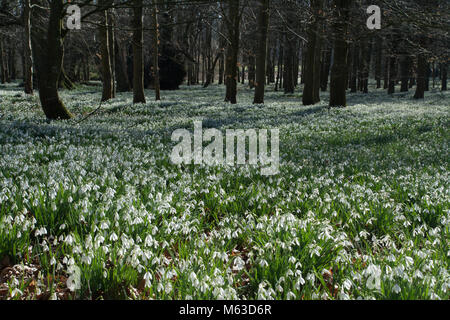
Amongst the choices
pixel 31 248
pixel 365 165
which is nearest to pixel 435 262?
pixel 31 248

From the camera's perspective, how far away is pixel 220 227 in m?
4.44

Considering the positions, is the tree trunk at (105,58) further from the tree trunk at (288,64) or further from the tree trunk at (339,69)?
the tree trunk at (288,64)

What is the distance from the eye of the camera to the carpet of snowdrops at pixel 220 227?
2.84 meters

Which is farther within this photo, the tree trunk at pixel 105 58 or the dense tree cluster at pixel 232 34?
the tree trunk at pixel 105 58

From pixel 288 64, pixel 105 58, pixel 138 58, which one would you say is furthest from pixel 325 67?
pixel 105 58

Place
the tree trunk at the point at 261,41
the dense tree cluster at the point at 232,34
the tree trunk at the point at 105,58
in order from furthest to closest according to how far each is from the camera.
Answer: the tree trunk at the point at 261,41
the tree trunk at the point at 105,58
the dense tree cluster at the point at 232,34

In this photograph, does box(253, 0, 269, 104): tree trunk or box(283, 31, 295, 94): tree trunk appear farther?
box(283, 31, 295, 94): tree trunk

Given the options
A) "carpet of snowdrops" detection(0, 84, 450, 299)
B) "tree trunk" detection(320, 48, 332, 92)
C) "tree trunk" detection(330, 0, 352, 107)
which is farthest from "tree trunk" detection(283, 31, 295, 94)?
"carpet of snowdrops" detection(0, 84, 450, 299)

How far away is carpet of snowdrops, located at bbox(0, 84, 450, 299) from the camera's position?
2.84 meters

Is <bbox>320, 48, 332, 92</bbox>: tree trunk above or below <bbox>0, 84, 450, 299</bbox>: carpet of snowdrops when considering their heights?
above

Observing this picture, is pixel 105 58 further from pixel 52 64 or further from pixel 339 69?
pixel 339 69

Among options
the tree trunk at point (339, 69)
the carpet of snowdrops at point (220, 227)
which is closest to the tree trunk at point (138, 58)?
the tree trunk at point (339, 69)

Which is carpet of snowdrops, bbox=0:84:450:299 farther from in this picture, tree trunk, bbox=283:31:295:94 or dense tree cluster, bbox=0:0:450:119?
tree trunk, bbox=283:31:295:94

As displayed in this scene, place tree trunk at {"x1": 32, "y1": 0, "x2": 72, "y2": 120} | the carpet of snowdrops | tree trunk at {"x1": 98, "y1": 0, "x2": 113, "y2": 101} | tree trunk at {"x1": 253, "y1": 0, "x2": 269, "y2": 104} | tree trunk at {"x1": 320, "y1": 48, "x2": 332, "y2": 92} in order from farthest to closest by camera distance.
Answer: tree trunk at {"x1": 320, "y1": 48, "x2": 332, "y2": 92}
tree trunk at {"x1": 253, "y1": 0, "x2": 269, "y2": 104}
tree trunk at {"x1": 98, "y1": 0, "x2": 113, "y2": 101}
tree trunk at {"x1": 32, "y1": 0, "x2": 72, "y2": 120}
the carpet of snowdrops
